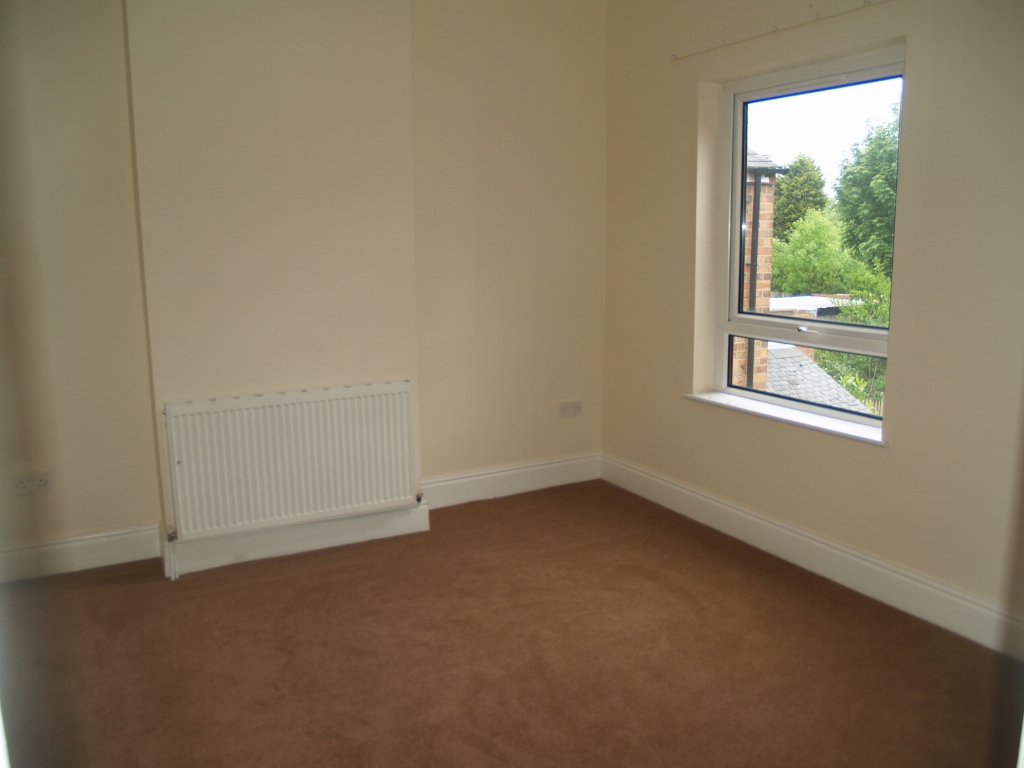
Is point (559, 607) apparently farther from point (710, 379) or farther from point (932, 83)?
point (932, 83)

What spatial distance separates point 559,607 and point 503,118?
2.56 meters

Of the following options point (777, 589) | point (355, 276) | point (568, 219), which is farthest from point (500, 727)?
point (568, 219)

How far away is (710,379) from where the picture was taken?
4.04 m

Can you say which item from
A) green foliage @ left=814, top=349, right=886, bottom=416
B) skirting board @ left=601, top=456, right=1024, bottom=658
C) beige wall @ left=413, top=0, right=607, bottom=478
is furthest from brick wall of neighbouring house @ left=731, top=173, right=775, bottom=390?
beige wall @ left=413, top=0, right=607, bottom=478

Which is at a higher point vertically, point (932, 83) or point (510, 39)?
point (510, 39)

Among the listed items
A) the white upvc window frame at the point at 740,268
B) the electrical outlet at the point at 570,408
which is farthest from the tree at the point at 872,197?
the electrical outlet at the point at 570,408

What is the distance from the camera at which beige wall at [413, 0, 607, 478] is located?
13.1ft

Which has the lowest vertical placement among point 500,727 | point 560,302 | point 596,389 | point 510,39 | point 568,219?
point 500,727

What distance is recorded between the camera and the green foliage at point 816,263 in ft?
10.6

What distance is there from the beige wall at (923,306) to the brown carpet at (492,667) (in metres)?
0.35

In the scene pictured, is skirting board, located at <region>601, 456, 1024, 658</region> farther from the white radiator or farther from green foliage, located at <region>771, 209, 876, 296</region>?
the white radiator

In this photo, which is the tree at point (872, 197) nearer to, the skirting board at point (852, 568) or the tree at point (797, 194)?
the tree at point (797, 194)

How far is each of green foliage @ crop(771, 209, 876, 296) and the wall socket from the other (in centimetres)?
343

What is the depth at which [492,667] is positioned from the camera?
8.73 ft
